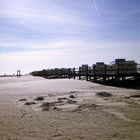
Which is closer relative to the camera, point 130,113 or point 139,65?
point 130,113

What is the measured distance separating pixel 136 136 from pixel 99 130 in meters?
1.02

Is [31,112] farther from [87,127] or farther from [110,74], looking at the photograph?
[110,74]

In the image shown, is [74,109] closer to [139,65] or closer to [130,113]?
[130,113]

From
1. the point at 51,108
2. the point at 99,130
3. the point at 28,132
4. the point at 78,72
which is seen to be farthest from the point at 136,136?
the point at 78,72

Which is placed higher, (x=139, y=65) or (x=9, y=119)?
(x=139, y=65)

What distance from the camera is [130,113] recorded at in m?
10.6

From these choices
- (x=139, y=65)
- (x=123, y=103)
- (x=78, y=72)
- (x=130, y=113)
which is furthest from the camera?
(x=78, y=72)

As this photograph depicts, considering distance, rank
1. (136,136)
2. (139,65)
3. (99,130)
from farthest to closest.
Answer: (139,65) < (99,130) < (136,136)

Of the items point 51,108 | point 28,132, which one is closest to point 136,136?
point 28,132

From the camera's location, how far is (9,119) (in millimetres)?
9688

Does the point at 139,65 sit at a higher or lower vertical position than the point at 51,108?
higher

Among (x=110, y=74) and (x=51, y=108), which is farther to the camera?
(x=110, y=74)

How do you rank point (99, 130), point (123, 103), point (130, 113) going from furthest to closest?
point (123, 103)
point (130, 113)
point (99, 130)

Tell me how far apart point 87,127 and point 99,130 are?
1.44 ft
